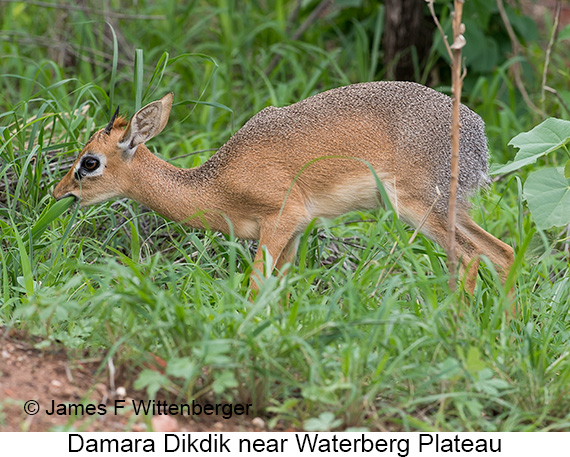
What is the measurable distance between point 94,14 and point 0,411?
5099 millimetres

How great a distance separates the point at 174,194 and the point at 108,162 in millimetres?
403

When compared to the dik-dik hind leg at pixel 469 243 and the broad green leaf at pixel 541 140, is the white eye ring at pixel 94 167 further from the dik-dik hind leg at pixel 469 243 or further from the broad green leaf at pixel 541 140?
the broad green leaf at pixel 541 140

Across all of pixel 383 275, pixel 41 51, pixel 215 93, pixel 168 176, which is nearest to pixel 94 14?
pixel 41 51

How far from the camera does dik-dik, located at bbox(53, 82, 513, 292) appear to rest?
14.3 feet

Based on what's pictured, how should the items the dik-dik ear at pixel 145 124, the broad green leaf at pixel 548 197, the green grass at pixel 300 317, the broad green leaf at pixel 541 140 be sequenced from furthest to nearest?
the dik-dik ear at pixel 145 124 → the broad green leaf at pixel 541 140 → the broad green leaf at pixel 548 197 → the green grass at pixel 300 317

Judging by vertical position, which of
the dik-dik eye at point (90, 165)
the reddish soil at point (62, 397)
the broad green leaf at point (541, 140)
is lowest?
the reddish soil at point (62, 397)

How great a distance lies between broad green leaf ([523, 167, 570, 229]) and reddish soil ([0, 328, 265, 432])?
1.80 metres

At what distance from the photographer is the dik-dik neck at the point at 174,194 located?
4559mm

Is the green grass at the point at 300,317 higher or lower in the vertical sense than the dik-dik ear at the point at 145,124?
lower

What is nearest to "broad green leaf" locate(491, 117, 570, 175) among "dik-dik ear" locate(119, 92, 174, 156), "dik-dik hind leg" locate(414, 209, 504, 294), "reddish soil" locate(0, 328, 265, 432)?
"dik-dik hind leg" locate(414, 209, 504, 294)

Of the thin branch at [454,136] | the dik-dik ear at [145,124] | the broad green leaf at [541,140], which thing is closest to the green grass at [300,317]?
the thin branch at [454,136]

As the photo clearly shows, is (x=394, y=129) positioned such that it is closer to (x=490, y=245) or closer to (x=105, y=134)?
(x=490, y=245)

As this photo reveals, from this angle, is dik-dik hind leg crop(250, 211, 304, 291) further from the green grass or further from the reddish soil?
the reddish soil
